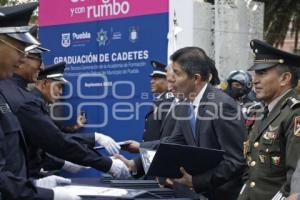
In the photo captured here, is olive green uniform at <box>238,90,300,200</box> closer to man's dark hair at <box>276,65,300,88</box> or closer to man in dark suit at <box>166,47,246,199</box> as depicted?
man's dark hair at <box>276,65,300,88</box>

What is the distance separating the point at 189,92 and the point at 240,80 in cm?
291

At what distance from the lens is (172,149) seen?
324 centimetres

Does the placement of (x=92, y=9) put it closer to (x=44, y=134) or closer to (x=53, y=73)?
(x=53, y=73)

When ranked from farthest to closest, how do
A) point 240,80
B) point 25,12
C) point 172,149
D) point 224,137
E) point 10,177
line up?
point 240,80, point 224,137, point 172,149, point 25,12, point 10,177

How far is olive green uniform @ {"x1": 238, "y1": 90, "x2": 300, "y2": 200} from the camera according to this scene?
2.95 metres

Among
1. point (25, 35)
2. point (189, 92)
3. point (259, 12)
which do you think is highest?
point (259, 12)

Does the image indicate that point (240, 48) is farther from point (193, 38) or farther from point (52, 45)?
point (52, 45)

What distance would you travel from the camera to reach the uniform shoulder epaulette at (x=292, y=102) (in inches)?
122

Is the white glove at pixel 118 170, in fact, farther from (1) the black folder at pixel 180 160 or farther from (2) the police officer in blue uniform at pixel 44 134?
(1) the black folder at pixel 180 160

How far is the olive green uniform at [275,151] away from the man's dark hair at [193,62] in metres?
0.66

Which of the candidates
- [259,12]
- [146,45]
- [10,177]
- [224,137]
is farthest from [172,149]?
[259,12]

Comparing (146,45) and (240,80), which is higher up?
(146,45)

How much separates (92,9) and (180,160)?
4.89 m

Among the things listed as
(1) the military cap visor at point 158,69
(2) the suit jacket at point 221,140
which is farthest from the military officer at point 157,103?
(2) the suit jacket at point 221,140
